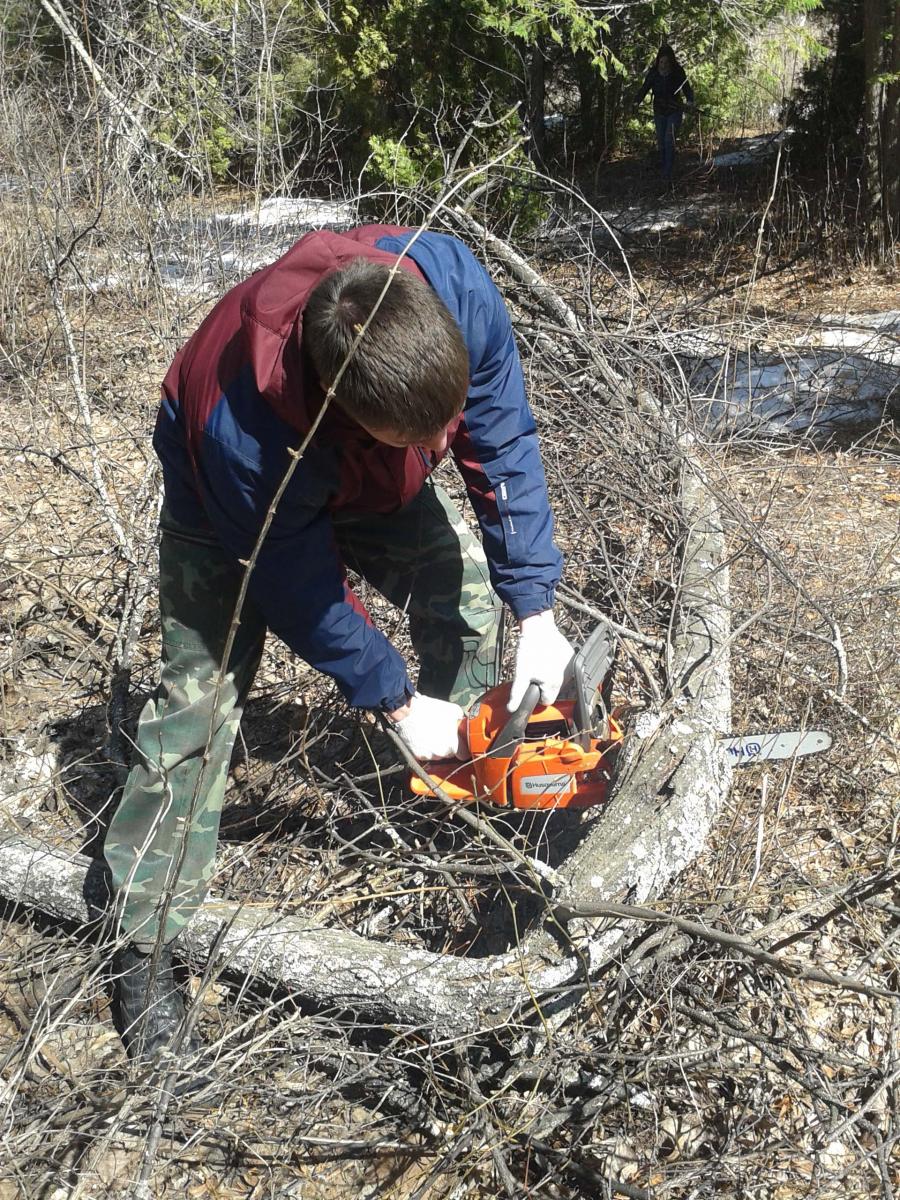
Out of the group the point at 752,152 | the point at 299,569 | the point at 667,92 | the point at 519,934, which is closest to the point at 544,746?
the point at 519,934

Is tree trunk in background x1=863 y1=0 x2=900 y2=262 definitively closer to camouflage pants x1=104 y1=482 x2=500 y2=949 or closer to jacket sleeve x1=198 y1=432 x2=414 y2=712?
camouflage pants x1=104 y1=482 x2=500 y2=949

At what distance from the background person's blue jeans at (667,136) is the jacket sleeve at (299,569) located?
11.3 meters

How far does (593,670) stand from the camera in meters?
2.41

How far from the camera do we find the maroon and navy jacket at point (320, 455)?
1.94 metres

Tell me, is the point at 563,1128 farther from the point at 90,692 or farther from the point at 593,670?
the point at 90,692

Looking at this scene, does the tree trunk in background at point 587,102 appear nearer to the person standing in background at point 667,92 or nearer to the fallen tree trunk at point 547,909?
the person standing in background at point 667,92

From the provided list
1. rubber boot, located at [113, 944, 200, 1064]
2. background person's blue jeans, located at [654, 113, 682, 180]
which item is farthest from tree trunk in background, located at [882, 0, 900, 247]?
rubber boot, located at [113, 944, 200, 1064]

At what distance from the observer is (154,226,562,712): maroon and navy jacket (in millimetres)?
1938

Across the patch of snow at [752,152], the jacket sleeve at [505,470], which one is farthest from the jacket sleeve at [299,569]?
the patch of snow at [752,152]

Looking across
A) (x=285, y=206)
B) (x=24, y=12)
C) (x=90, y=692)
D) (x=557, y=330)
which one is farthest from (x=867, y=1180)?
(x=24, y=12)

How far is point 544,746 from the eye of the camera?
96.3 inches

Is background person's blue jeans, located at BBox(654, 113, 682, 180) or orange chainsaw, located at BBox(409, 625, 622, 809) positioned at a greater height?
background person's blue jeans, located at BBox(654, 113, 682, 180)

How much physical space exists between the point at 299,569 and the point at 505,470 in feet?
1.98

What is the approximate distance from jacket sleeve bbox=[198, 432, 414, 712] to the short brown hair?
0.27 meters
